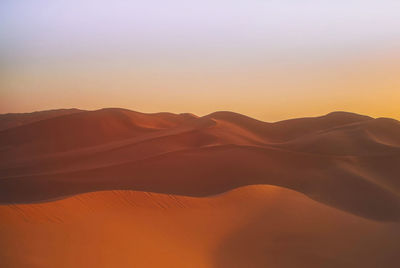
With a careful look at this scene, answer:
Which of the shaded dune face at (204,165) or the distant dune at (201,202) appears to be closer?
the distant dune at (201,202)

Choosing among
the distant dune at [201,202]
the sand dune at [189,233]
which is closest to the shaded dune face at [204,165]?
the distant dune at [201,202]

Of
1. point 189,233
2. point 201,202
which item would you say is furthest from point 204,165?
point 189,233

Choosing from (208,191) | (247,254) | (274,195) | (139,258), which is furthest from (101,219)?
(208,191)

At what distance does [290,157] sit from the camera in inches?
680

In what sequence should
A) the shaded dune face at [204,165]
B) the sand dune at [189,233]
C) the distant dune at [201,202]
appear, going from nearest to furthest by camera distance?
the sand dune at [189,233] → the distant dune at [201,202] → the shaded dune face at [204,165]

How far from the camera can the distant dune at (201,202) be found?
230 inches

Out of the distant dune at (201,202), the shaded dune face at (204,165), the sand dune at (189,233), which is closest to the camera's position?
the sand dune at (189,233)

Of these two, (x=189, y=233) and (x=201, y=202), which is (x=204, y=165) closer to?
(x=201, y=202)

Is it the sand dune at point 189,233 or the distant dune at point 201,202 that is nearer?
the sand dune at point 189,233

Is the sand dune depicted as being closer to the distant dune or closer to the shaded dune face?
the distant dune

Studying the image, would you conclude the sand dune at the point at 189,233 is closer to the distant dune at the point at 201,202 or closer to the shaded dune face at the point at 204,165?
the distant dune at the point at 201,202

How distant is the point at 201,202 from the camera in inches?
327

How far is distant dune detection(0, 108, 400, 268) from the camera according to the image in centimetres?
584

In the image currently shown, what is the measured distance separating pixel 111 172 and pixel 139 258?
986 cm
